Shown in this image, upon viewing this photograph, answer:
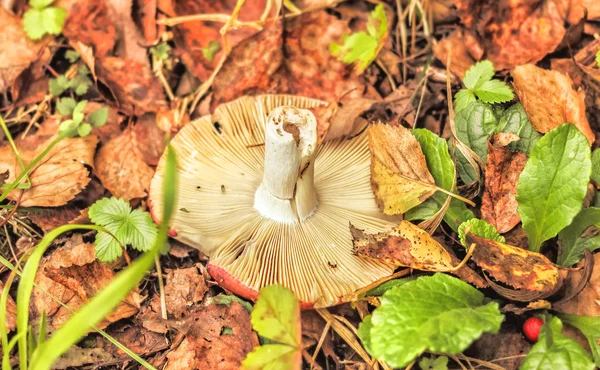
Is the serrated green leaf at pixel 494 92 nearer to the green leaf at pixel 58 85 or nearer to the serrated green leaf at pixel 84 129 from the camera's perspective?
the serrated green leaf at pixel 84 129

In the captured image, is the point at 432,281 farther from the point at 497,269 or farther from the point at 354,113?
the point at 354,113

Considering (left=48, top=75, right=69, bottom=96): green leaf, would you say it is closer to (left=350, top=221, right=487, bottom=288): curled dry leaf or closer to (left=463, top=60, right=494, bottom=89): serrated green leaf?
(left=350, top=221, right=487, bottom=288): curled dry leaf

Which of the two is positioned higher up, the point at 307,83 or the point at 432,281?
the point at 307,83

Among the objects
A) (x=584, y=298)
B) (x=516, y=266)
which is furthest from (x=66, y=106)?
(x=584, y=298)

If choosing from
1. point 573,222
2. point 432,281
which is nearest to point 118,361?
point 432,281

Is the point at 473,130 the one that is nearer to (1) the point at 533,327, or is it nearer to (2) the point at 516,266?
(2) the point at 516,266
